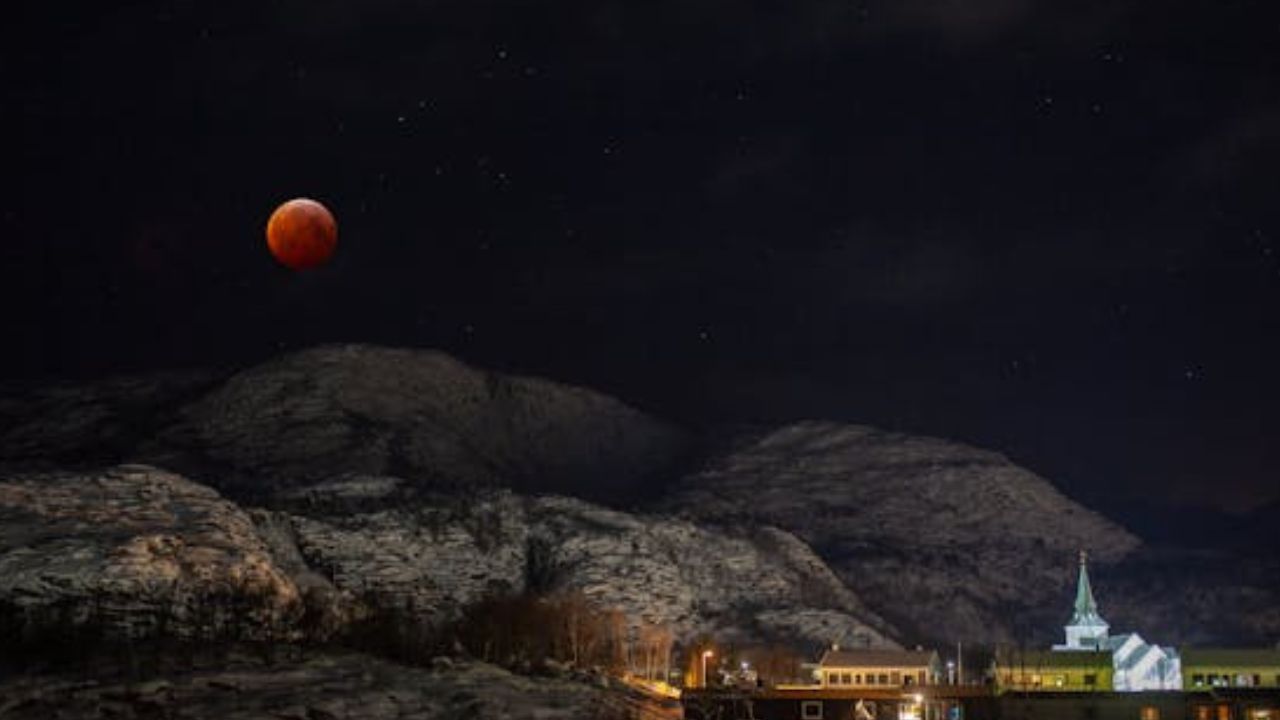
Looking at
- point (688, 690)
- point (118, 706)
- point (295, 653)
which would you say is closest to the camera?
point (118, 706)

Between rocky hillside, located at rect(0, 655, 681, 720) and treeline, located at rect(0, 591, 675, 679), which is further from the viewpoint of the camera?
treeline, located at rect(0, 591, 675, 679)

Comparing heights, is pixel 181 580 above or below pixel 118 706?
above

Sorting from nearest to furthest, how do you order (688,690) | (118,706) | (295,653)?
(118,706) < (295,653) < (688,690)

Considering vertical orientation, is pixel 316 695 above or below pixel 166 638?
below

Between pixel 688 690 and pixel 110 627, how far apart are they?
209 ft

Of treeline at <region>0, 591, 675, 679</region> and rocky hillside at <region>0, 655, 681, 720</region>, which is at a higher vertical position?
treeline at <region>0, 591, 675, 679</region>

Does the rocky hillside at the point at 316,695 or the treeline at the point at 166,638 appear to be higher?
the treeline at the point at 166,638

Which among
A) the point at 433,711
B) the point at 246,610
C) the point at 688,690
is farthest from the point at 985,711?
the point at 246,610

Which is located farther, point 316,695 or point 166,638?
point 166,638

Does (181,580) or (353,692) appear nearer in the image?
(353,692)

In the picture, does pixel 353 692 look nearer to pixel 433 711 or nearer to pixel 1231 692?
pixel 433 711

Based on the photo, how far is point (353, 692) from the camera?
6196 inches

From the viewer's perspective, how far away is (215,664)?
545 ft

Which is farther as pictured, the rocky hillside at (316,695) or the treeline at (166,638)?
the treeline at (166,638)
